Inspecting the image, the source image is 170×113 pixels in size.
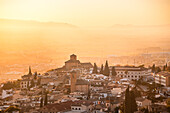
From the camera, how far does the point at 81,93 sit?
29.4 meters

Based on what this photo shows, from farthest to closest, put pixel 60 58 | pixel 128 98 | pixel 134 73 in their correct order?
pixel 60 58, pixel 134 73, pixel 128 98

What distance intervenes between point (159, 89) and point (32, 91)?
33.8 ft

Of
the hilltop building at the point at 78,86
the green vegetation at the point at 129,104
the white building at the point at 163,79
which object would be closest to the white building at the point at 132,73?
the white building at the point at 163,79

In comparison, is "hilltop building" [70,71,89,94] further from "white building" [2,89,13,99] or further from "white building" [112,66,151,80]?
"white building" [112,66,151,80]

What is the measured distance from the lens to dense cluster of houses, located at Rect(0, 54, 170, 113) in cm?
2444

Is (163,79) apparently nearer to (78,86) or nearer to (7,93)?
(78,86)

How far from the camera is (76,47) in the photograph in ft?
293

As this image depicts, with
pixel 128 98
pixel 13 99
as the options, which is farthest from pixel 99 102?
pixel 13 99

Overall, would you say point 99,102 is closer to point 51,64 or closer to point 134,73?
point 134,73

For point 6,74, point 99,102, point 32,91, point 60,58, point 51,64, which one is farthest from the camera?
point 60,58

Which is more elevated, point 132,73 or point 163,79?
point 132,73

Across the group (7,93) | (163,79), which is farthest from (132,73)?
(7,93)

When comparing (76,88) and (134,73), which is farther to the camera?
(134,73)

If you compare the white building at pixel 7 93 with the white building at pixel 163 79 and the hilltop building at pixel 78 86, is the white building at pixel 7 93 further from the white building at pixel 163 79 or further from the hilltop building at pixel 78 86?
the white building at pixel 163 79
